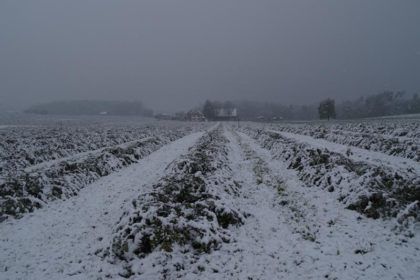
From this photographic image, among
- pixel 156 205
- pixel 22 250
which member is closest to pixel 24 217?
pixel 22 250

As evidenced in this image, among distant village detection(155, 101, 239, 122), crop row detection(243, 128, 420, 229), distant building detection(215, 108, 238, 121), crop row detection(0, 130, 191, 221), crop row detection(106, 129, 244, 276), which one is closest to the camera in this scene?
crop row detection(106, 129, 244, 276)

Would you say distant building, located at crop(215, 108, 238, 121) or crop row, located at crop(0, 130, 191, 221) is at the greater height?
distant building, located at crop(215, 108, 238, 121)

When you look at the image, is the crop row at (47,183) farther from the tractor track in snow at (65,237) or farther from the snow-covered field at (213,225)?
the tractor track in snow at (65,237)

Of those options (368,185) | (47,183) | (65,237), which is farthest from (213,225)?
(47,183)

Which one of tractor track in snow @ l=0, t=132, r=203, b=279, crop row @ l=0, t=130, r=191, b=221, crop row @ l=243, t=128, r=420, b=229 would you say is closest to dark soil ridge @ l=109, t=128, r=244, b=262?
tractor track in snow @ l=0, t=132, r=203, b=279

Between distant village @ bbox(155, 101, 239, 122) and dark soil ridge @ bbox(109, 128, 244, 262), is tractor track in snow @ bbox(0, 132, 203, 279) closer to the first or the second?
dark soil ridge @ bbox(109, 128, 244, 262)

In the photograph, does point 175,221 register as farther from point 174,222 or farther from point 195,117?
point 195,117

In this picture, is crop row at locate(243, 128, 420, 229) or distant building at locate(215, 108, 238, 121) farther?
distant building at locate(215, 108, 238, 121)

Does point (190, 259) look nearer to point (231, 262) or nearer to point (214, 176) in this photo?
point (231, 262)

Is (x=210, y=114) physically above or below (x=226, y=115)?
above

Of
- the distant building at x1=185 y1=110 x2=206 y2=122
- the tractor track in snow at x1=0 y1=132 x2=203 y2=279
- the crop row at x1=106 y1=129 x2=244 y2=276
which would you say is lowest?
the tractor track in snow at x1=0 y1=132 x2=203 y2=279

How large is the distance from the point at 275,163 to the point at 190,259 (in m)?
15.3

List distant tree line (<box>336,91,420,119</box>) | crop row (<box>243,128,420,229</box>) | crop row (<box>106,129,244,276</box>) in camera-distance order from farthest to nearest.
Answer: distant tree line (<box>336,91,420,119</box>), crop row (<box>243,128,420,229</box>), crop row (<box>106,129,244,276</box>)

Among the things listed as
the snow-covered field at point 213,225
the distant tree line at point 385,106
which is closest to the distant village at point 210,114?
the distant tree line at point 385,106
